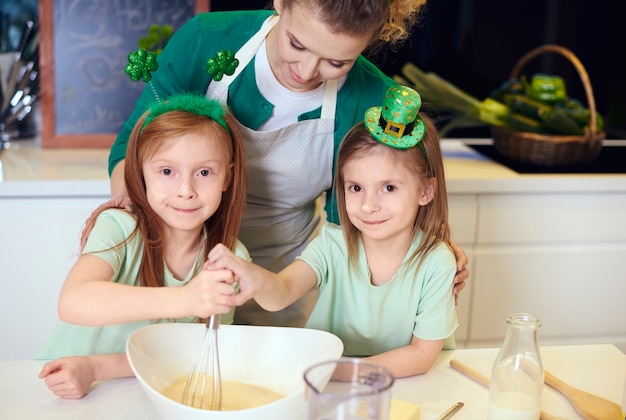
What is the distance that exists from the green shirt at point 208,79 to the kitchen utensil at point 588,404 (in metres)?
0.58

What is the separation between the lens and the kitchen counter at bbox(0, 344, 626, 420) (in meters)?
1.01

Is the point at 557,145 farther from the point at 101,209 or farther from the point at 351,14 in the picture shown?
the point at 101,209

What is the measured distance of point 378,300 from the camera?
4.24 feet

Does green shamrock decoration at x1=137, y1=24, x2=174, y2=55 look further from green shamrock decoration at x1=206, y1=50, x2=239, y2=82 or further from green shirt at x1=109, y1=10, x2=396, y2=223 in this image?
green shamrock decoration at x1=206, y1=50, x2=239, y2=82

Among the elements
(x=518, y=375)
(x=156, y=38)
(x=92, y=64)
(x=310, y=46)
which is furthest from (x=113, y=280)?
(x=92, y=64)

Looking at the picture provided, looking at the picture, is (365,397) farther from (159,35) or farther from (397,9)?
(159,35)

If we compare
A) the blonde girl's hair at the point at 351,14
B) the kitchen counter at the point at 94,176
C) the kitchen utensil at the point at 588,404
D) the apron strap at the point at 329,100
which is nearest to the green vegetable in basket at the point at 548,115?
the kitchen counter at the point at 94,176

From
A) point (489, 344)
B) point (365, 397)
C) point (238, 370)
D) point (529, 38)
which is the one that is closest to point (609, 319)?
point (489, 344)

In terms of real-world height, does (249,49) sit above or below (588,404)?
above

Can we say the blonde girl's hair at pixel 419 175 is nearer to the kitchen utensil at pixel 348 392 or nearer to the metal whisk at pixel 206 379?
the metal whisk at pixel 206 379

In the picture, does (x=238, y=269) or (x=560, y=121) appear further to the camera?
(x=560, y=121)

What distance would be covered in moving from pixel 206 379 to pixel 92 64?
1.49 metres

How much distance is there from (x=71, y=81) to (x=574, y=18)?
62.5 inches

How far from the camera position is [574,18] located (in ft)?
8.59
